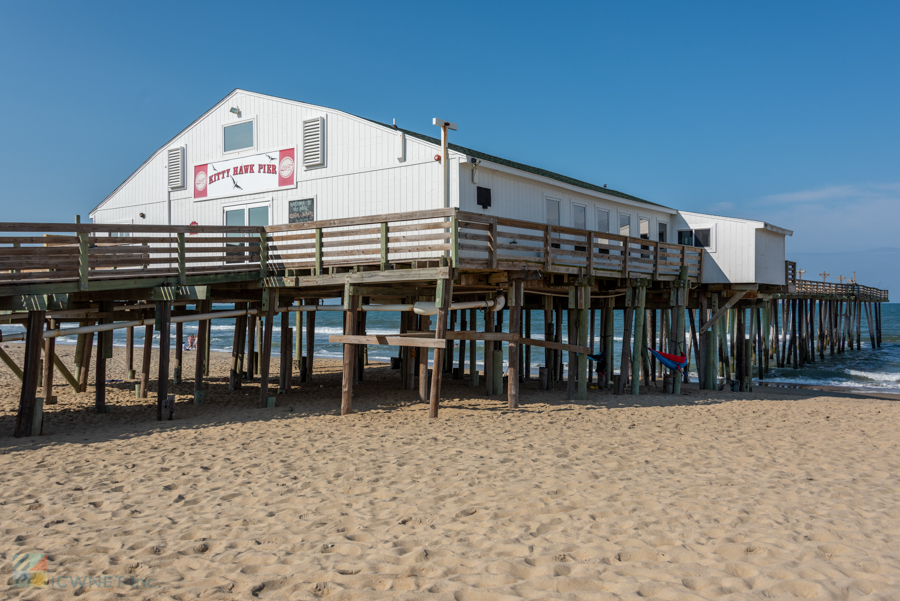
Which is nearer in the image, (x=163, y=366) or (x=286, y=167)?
(x=163, y=366)

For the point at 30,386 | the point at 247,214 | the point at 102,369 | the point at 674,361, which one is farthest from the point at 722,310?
the point at 30,386

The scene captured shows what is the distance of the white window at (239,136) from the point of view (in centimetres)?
1716

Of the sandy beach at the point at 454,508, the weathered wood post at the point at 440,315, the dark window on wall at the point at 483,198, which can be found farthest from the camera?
the dark window on wall at the point at 483,198

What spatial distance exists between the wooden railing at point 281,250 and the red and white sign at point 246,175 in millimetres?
2374

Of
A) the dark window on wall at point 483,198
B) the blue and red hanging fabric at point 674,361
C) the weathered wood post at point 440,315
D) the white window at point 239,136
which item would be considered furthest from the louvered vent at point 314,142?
the blue and red hanging fabric at point 674,361

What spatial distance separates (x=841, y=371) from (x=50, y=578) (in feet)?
119

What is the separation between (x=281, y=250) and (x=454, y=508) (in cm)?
929

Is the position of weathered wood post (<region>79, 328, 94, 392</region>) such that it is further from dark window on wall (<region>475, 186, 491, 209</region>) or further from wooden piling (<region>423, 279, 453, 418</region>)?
dark window on wall (<region>475, 186, 491, 209</region>)

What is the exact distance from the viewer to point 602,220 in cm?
1898

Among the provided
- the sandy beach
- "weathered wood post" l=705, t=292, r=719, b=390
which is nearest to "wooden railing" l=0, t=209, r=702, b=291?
the sandy beach

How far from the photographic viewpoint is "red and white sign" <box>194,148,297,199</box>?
1664cm

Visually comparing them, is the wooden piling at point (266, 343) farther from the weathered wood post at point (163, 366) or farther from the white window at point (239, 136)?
the white window at point (239, 136)

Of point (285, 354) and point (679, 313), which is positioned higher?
point (679, 313)

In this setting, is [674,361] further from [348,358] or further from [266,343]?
[266,343]
